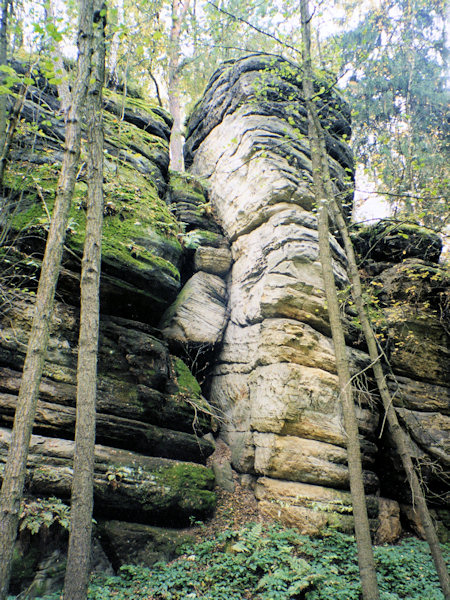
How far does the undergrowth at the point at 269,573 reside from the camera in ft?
16.7

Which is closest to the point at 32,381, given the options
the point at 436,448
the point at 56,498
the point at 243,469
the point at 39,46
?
the point at 56,498

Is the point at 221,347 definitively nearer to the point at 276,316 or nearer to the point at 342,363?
the point at 276,316

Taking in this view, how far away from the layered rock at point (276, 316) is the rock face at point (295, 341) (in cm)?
3

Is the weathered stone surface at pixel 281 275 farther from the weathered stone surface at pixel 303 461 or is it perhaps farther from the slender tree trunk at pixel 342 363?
the weathered stone surface at pixel 303 461

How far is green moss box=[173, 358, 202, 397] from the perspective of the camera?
8538 mm

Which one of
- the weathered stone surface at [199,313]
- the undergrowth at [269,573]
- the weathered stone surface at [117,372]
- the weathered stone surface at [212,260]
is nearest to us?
the undergrowth at [269,573]

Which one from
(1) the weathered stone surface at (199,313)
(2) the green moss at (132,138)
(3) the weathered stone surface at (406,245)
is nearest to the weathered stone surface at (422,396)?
(3) the weathered stone surface at (406,245)

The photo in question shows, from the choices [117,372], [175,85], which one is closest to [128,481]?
[117,372]

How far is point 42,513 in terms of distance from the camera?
5133 mm

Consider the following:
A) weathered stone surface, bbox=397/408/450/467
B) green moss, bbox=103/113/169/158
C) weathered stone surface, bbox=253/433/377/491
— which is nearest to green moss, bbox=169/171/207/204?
green moss, bbox=103/113/169/158

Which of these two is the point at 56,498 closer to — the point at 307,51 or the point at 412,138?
the point at 307,51

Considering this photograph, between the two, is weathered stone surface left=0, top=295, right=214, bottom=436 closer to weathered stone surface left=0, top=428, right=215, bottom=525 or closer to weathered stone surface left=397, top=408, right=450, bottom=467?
weathered stone surface left=0, top=428, right=215, bottom=525

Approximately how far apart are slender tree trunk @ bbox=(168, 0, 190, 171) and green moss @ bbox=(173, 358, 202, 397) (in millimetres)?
11100

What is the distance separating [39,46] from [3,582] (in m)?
8.73
